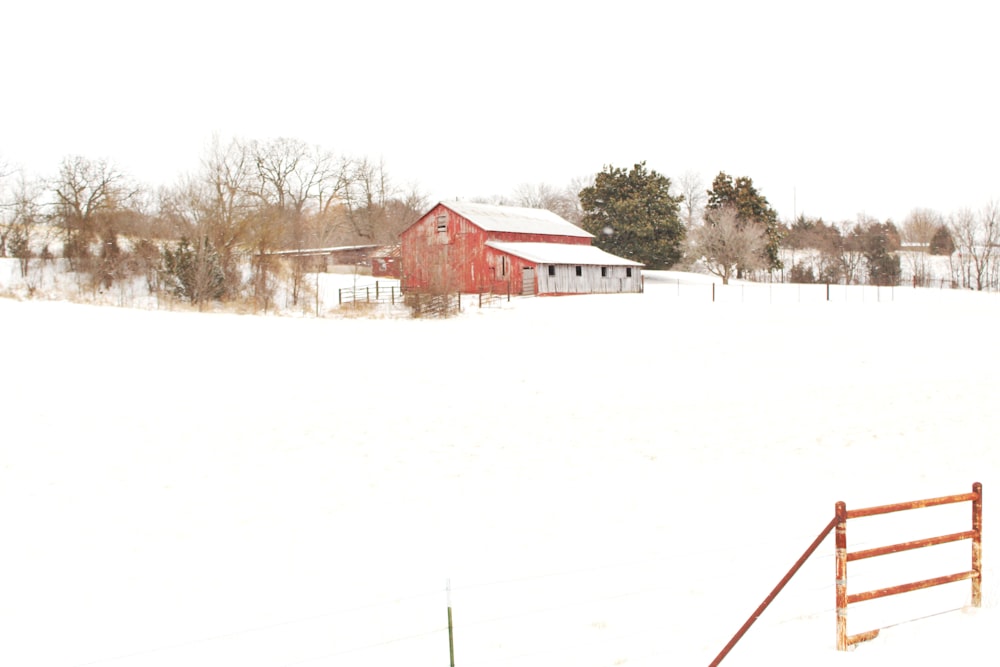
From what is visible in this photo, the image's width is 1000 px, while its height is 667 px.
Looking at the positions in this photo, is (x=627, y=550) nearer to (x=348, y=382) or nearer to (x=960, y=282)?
(x=348, y=382)

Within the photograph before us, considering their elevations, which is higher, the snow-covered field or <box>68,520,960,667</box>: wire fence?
the snow-covered field

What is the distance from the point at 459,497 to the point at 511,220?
47.7 m

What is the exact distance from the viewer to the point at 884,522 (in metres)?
10.7

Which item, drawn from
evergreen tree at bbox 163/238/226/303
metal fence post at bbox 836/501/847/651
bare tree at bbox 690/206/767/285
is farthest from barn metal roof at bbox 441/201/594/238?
metal fence post at bbox 836/501/847/651

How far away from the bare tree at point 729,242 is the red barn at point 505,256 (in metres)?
16.2

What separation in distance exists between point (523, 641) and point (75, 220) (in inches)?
1857

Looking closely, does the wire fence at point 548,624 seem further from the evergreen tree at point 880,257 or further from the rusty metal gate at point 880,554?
the evergreen tree at point 880,257

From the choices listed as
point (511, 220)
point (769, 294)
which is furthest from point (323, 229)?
point (769, 294)

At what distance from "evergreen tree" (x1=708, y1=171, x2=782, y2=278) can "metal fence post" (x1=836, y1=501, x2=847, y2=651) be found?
71.2m

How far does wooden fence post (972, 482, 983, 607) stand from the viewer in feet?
20.9

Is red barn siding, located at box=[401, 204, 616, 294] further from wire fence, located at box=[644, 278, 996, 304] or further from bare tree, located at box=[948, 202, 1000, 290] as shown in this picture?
bare tree, located at box=[948, 202, 1000, 290]

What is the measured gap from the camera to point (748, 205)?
75000mm

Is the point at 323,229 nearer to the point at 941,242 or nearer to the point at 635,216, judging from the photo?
the point at 635,216

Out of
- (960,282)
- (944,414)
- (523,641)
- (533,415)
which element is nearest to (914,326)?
(944,414)
